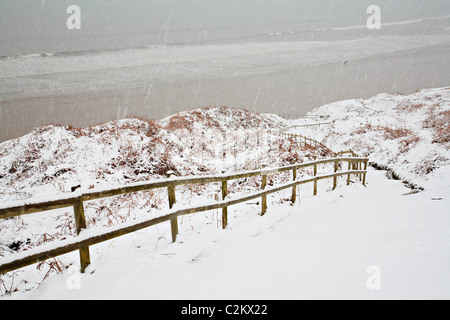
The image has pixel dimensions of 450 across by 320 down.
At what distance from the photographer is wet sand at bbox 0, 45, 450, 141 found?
42.7m

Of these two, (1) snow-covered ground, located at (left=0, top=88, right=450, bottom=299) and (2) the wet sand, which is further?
(2) the wet sand

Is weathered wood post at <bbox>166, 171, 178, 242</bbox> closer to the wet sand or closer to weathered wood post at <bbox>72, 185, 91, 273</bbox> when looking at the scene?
weathered wood post at <bbox>72, 185, 91, 273</bbox>

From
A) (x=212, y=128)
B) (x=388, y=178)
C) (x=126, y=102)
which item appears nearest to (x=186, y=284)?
(x=388, y=178)

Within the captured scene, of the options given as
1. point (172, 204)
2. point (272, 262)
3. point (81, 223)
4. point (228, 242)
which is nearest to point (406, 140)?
point (228, 242)

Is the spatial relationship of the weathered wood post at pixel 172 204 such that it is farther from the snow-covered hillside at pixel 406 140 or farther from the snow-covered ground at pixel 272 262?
the snow-covered hillside at pixel 406 140

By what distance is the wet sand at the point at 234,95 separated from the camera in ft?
140

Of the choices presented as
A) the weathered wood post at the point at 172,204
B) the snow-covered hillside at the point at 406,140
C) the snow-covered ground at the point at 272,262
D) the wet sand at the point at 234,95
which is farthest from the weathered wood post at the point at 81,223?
the wet sand at the point at 234,95

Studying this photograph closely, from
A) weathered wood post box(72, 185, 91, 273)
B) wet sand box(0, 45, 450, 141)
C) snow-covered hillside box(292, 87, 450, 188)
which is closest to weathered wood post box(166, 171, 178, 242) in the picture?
weathered wood post box(72, 185, 91, 273)

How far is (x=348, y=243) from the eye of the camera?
5301 millimetres

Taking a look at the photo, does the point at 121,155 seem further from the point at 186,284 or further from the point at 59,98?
the point at 59,98

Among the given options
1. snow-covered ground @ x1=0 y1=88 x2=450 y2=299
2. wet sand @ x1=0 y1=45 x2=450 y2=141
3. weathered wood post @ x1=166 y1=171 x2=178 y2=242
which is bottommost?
snow-covered ground @ x1=0 y1=88 x2=450 y2=299

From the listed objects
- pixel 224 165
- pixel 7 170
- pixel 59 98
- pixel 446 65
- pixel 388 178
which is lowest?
pixel 388 178

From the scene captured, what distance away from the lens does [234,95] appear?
84.0 m
